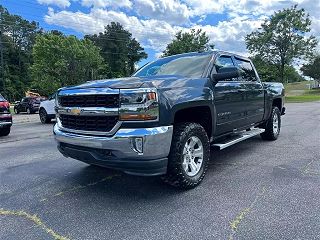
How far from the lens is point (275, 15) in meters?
38.4

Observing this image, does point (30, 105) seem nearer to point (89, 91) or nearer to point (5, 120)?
point (5, 120)

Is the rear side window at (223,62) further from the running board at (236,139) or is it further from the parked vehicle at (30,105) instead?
the parked vehicle at (30,105)

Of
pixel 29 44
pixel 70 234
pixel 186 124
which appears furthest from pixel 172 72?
pixel 29 44

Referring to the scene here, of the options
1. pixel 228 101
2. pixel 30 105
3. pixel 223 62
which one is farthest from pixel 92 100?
pixel 30 105

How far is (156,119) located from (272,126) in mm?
4759

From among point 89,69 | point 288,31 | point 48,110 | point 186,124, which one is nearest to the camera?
point 186,124

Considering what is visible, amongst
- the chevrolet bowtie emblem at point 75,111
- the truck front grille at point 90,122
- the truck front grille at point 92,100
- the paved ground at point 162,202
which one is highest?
the truck front grille at point 92,100

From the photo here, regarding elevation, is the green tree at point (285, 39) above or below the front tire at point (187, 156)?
above

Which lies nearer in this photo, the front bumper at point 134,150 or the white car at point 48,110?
the front bumper at point 134,150

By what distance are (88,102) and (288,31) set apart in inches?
1514

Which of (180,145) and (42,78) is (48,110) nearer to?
(180,145)

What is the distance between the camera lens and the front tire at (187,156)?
4.15 metres

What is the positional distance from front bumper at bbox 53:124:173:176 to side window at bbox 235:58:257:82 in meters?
2.88

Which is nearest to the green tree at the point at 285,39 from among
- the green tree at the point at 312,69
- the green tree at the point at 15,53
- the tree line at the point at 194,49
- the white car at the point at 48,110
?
the tree line at the point at 194,49
